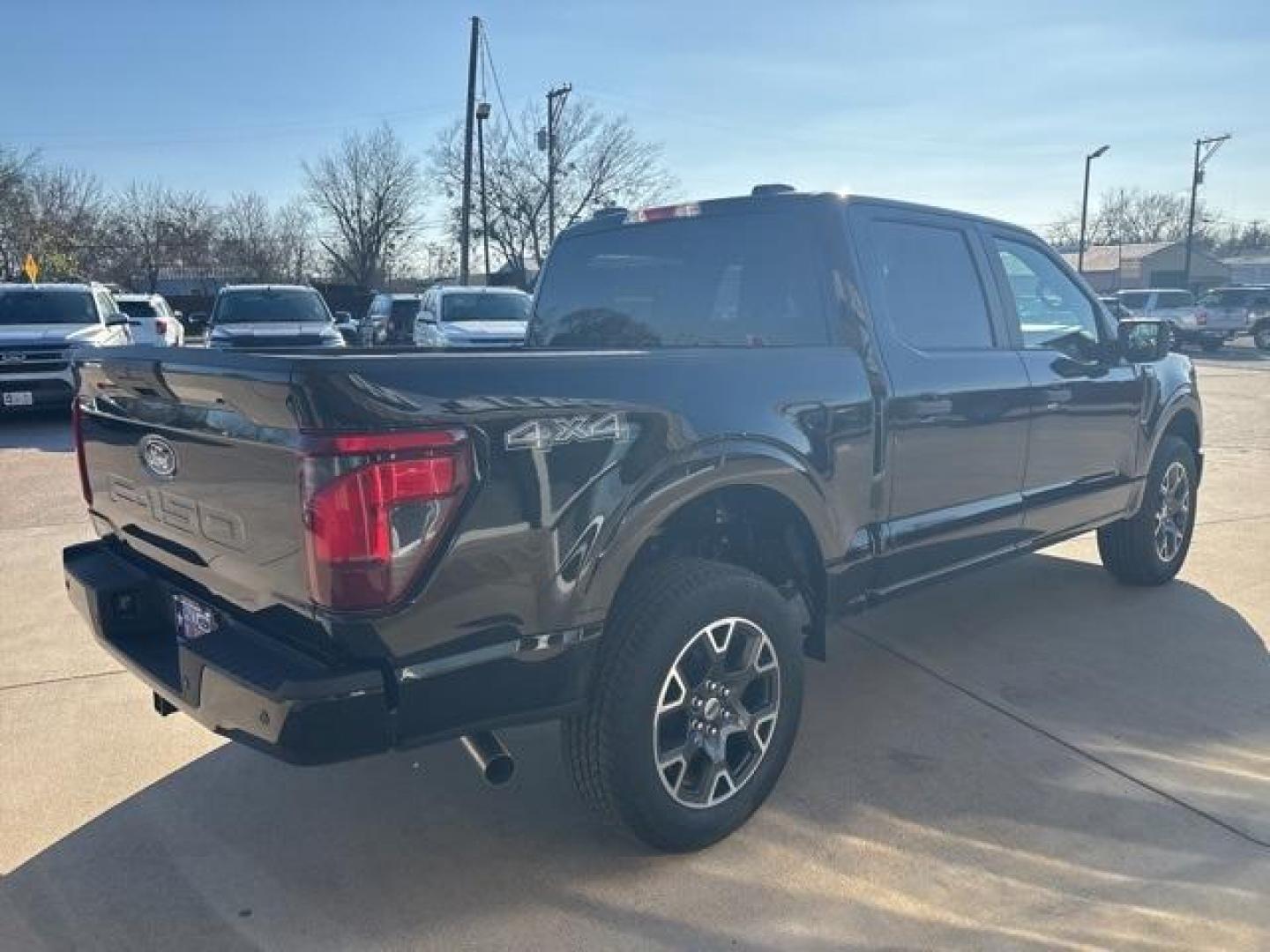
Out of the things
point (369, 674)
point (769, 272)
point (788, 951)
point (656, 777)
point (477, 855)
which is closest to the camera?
point (369, 674)

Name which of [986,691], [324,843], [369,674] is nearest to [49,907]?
[324,843]

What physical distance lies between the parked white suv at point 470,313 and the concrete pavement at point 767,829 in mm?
9994

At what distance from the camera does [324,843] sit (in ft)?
9.63

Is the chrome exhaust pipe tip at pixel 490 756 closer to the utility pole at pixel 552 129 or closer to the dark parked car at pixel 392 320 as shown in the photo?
the dark parked car at pixel 392 320

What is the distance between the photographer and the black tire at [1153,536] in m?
5.32

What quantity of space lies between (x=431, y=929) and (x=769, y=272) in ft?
8.18

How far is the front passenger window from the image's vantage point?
433 centimetres

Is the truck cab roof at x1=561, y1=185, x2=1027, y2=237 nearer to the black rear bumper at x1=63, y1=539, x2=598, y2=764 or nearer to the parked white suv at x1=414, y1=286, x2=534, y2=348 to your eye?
the black rear bumper at x1=63, y1=539, x2=598, y2=764

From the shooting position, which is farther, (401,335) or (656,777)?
(401,335)

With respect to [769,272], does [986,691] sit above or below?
below

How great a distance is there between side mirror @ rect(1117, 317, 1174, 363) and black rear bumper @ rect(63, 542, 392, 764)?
4.13 meters

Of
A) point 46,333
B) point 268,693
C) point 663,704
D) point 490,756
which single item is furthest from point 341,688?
point 46,333

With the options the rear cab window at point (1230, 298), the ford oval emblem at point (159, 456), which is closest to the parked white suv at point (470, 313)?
the ford oval emblem at point (159, 456)

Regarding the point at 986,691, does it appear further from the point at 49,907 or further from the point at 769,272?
the point at 49,907
